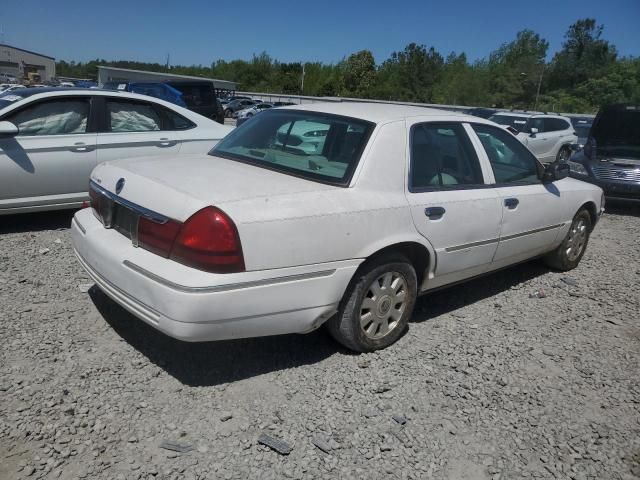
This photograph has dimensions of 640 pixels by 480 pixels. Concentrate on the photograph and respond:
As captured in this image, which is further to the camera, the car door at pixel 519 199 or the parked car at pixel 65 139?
the parked car at pixel 65 139

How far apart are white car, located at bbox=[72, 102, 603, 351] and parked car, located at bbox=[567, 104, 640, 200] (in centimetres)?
569

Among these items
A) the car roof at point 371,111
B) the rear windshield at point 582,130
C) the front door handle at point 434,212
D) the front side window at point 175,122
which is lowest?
the front door handle at point 434,212

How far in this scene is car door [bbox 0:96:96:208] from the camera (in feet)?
17.5

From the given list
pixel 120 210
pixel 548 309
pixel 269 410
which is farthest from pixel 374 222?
pixel 548 309

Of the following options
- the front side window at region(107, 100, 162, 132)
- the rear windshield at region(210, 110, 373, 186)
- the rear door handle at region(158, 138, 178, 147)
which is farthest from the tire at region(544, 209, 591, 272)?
the front side window at region(107, 100, 162, 132)

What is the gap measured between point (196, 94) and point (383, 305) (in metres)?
16.2

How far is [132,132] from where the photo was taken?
616 centimetres

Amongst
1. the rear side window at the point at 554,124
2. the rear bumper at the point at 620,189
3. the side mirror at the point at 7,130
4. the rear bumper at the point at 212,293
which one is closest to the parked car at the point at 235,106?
the rear side window at the point at 554,124

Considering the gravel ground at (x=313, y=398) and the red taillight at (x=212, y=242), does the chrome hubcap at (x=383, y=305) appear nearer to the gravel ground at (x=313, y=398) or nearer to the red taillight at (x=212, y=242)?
the gravel ground at (x=313, y=398)

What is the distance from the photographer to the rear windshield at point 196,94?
58.5 feet

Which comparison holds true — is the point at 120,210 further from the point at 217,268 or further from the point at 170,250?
the point at 217,268

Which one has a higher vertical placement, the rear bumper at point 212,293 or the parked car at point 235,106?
the rear bumper at point 212,293

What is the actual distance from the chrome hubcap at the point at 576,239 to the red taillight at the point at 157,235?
423cm

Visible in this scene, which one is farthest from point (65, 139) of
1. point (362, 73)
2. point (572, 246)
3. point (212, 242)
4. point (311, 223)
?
point (362, 73)
